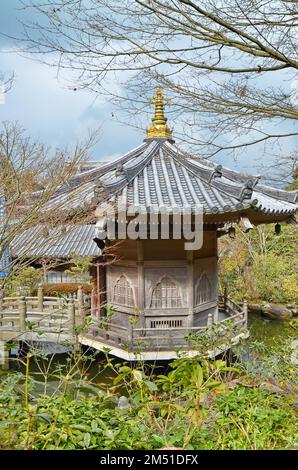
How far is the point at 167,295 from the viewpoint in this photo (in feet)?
23.6

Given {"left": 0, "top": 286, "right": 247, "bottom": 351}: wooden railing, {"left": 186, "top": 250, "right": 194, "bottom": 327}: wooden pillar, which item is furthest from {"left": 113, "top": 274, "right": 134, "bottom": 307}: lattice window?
{"left": 186, "top": 250, "right": 194, "bottom": 327}: wooden pillar

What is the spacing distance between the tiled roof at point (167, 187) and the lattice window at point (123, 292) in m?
1.94

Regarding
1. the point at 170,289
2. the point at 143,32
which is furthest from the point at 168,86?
the point at 170,289

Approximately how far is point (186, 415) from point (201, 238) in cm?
505

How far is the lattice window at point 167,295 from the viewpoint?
7.20 metres

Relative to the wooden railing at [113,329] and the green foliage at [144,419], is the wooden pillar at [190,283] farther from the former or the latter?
the green foliage at [144,419]

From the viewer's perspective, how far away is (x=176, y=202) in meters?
6.54

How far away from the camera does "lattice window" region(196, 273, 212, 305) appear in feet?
24.5

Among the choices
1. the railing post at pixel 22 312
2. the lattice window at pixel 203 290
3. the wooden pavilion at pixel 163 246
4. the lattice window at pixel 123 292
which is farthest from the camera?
the railing post at pixel 22 312

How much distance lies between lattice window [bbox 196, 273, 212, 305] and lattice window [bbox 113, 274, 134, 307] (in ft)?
4.48

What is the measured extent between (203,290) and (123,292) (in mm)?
1681

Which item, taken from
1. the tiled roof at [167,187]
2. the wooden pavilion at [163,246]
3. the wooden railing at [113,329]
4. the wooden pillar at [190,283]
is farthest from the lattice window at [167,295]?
the tiled roof at [167,187]

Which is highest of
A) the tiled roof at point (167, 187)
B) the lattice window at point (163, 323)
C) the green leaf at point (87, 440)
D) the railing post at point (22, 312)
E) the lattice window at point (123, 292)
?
the tiled roof at point (167, 187)

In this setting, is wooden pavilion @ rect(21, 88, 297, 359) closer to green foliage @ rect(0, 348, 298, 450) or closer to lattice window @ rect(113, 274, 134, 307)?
lattice window @ rect(113, 274, 134, 307)
